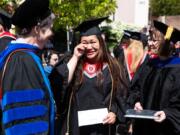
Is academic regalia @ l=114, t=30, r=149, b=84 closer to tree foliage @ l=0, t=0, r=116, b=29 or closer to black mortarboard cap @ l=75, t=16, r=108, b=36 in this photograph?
black mortarboard cap @ l=75, t=16, r=108, b=36

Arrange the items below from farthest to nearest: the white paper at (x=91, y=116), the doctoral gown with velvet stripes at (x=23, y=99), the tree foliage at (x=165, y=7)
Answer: the tree foliage at (x=165, y=7)
the white paper at (x=91, y=116)
the doctoral gown with velvet stripes at (x=23, y=99)

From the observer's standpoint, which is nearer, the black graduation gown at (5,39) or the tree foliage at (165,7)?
the black graduation gown at (5,39)

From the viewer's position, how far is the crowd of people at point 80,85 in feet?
11.6

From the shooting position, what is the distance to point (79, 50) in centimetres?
481

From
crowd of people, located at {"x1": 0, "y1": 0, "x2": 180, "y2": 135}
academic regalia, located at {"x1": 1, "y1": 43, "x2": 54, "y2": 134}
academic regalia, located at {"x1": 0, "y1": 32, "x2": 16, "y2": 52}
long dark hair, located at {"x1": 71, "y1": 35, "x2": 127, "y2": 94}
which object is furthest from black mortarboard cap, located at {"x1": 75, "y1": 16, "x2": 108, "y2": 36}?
academic regalia, located at {"x1": 1, "y1": 43, "x2": 54, "y2": 134}

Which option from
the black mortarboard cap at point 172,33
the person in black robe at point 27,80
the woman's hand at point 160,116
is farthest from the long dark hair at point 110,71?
the person in black robe at point 27,80

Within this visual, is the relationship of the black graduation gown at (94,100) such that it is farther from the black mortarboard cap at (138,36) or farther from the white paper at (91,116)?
the black mortarboard cap at (138,36)

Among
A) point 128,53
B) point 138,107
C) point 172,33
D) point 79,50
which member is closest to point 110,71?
point 79,50

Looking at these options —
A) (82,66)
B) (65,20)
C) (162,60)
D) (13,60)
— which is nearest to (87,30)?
(82,66)

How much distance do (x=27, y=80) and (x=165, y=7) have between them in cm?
5949

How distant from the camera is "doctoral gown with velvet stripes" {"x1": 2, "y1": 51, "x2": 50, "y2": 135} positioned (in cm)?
351

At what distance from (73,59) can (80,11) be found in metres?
18.5

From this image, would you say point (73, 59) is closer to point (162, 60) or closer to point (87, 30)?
point (87, 30)

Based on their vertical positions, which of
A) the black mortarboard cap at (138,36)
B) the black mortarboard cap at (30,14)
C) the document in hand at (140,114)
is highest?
the black mortarboard cap at (30,14)
